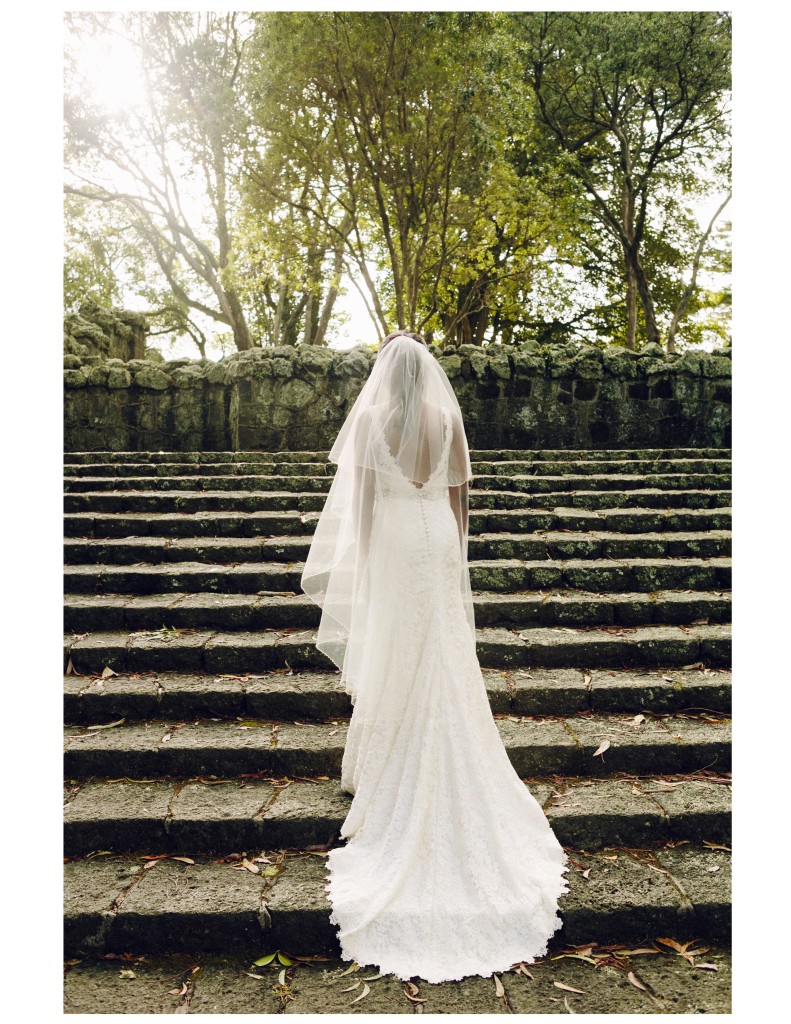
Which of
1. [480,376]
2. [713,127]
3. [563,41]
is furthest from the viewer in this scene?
[713,127]

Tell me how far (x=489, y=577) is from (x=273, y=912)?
9.17 ft

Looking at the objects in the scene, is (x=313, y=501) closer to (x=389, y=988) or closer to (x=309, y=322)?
(x=389, y=988)

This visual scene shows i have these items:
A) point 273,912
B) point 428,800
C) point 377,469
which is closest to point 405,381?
point 377,469

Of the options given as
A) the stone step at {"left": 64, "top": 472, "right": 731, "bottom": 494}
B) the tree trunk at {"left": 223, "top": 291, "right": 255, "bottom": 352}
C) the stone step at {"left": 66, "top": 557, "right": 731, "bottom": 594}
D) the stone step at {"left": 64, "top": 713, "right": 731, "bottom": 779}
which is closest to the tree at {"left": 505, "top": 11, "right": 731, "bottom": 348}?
the tree trunk at {"left": 223, "top": 291, "right": 255, "bottom": 352}

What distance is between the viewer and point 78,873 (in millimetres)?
2729

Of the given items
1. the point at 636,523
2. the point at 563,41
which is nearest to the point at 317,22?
the point at 563,41

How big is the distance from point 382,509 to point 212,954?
5.48 feet

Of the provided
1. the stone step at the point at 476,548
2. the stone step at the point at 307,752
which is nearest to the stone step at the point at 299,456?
the stone step at the point at 476,548

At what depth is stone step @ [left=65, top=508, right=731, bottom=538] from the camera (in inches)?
219

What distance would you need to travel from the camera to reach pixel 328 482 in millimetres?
6398

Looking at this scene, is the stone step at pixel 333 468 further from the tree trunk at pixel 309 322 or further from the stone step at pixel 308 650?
the tree trunk at pixel 309 322

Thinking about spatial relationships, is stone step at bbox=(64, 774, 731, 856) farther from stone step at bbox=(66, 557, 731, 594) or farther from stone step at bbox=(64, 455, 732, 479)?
stone step at bbox=(64, 455, 732, 479)

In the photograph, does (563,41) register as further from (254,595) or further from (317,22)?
(254,595)

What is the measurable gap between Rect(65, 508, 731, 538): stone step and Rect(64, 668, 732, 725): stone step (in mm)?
1810
